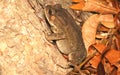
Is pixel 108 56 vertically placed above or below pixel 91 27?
below

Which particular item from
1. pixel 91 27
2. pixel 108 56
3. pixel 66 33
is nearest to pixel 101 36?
pixel 91 27

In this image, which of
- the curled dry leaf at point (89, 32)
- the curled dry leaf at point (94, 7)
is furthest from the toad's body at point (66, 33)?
the curled dry leaf at point (94, 7)

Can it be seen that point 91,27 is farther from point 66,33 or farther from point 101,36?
point 66,33

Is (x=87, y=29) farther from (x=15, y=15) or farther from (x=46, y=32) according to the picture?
(x=15, y=15)

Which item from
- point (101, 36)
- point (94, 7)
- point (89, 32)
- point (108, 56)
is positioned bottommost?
point (108, 56)

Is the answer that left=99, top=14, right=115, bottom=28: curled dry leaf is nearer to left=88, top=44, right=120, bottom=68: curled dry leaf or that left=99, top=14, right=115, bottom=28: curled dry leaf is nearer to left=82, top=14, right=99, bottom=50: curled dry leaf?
left=82, top=14, right=99, bottom=50: curled dry leaf

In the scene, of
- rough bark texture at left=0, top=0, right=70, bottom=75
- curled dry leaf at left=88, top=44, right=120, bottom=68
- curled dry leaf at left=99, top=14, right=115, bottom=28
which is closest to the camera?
rough bark texture at left=0, top=0, right=70, bottom=75

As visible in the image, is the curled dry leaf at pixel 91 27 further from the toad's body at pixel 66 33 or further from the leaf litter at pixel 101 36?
the toad's body at pixel 66 33

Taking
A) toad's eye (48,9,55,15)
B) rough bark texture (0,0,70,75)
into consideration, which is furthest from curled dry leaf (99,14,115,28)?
rough bark texture (0,0,70,75)
